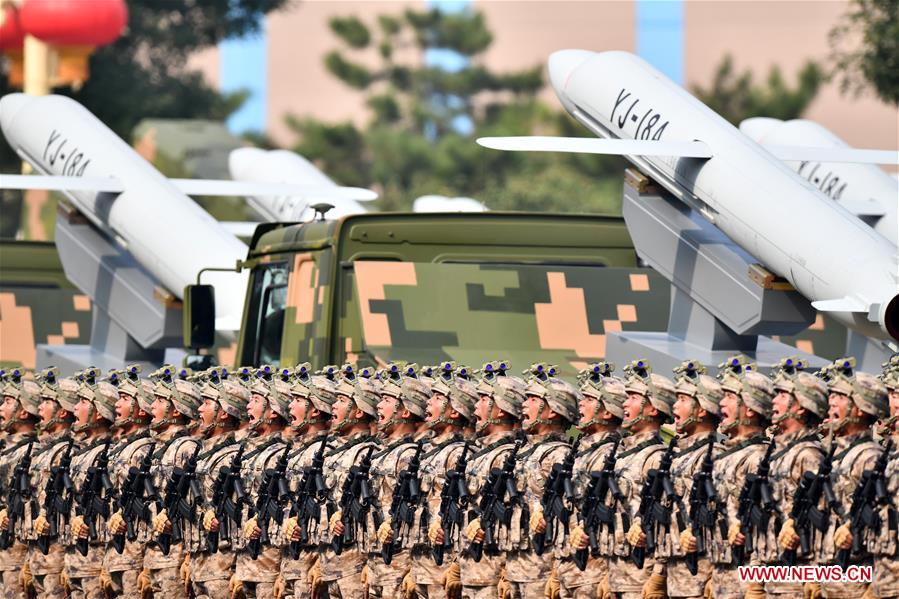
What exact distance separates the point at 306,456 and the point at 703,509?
291 centimetres

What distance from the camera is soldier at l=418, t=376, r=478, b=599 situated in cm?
1021

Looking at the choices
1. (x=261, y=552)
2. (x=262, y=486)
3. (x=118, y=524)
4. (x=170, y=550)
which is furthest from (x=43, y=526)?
(x=262, y=486)

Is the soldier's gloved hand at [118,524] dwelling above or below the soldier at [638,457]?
below

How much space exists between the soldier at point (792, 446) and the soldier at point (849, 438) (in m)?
0.07

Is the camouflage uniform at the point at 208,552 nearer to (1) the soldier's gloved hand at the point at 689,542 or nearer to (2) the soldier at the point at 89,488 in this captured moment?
(2) the soldier at the point at 89,488

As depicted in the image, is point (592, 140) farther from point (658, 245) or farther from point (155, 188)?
point (155, 188)

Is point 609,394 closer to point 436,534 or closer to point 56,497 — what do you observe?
point 436,534

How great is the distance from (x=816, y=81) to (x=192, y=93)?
14.0 m

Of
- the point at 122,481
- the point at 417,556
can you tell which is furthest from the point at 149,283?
the point at 417,556

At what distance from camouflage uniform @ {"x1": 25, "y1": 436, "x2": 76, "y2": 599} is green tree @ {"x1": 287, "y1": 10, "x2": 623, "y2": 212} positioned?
33.3 metres

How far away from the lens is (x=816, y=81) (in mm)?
46469

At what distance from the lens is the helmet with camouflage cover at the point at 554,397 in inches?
388

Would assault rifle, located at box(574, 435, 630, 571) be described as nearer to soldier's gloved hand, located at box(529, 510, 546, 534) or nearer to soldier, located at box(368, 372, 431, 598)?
soldier's gloved hand, located at box(529, 510, 546, 534)

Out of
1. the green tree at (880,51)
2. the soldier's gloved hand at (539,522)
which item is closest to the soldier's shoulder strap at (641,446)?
the soldier's gloved hand at (539,522)
